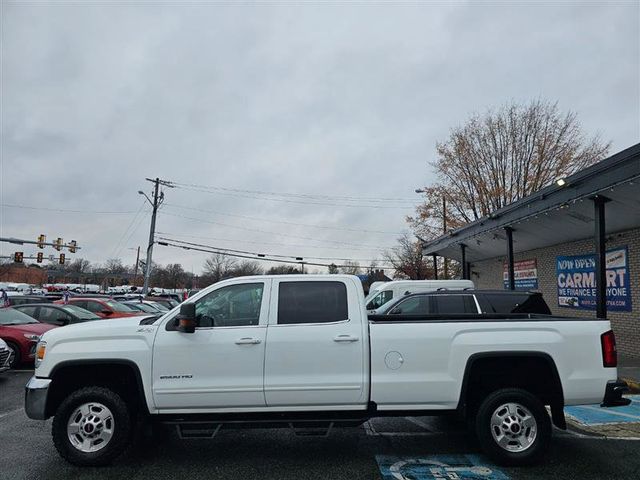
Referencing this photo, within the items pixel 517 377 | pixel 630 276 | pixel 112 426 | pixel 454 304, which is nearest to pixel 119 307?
pixel 454 304

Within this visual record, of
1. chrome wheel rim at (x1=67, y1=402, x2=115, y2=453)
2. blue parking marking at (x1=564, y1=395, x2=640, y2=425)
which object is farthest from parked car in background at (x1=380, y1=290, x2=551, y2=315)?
chrome wheel rim at (x1=67, y1=402, x2=115, y2=453)

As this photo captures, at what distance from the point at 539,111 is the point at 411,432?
927 inches

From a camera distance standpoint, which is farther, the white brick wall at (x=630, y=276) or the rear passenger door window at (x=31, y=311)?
the rear passenger door window at (x=31, y=311)

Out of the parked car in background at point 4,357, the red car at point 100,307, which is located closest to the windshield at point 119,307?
the red car at point 100,307

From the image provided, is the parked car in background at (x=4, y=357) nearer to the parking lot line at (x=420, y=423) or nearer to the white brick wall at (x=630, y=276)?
the parking lot line at (x=420, y=423)

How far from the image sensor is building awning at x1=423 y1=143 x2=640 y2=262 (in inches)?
367

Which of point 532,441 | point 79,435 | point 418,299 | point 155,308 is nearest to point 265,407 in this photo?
point 79,435

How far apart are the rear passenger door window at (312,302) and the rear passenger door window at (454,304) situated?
5.44m

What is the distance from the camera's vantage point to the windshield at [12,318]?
36.3 ft

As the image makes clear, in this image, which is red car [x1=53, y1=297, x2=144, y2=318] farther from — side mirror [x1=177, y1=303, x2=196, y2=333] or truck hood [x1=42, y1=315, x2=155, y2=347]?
side mirror [x1=177, y1=303, x2=196, y2=333]

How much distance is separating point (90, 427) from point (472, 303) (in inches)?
293

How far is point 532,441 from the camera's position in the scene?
4719 mm

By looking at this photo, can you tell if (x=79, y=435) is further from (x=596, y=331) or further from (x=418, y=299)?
(x=418, y=299)

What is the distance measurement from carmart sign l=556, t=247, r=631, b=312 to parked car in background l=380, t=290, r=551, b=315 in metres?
5.06
